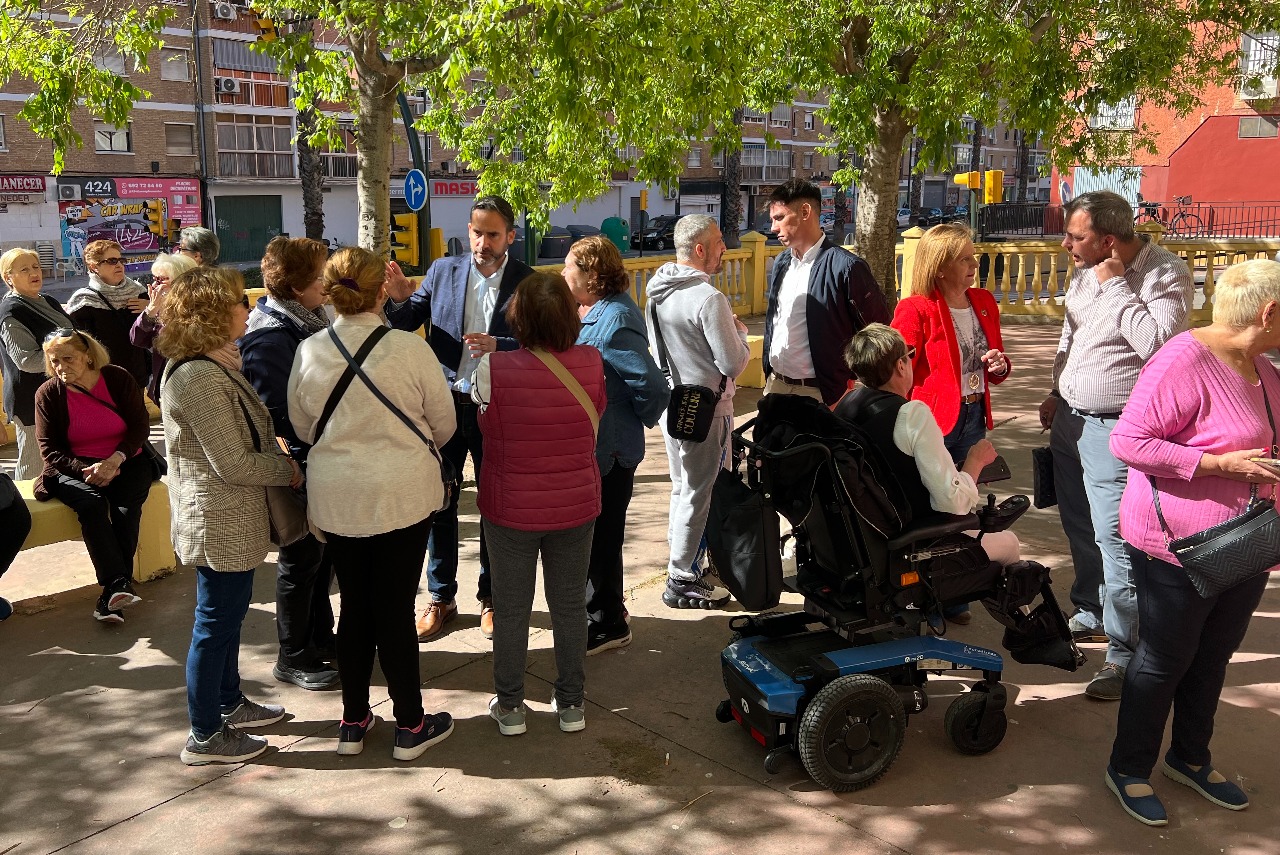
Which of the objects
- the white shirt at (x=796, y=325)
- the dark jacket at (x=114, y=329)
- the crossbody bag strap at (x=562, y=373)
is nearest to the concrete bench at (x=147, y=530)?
the dark jacket at (x=114, y=329)

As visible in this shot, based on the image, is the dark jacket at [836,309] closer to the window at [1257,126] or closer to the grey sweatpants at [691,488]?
the grey sweatpants at [691,488]

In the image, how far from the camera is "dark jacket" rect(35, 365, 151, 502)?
201 inches

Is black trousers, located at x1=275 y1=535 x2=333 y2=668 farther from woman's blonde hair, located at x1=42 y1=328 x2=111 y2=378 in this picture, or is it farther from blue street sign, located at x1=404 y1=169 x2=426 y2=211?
blue street sign, located at x1=404 y1=169 x2=426 y2=211

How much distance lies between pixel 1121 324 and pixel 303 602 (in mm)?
3433

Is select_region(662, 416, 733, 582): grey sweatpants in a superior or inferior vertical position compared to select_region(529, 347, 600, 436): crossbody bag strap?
inferior

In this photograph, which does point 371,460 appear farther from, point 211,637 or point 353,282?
point 211,637

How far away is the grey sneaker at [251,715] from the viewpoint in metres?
4.14

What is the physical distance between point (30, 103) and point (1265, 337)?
29.5 ft

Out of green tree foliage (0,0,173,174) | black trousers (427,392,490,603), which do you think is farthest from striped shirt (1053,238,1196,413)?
green tree foliage (0,0,173,174)

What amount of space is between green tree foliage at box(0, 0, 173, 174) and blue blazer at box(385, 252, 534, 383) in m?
5.26

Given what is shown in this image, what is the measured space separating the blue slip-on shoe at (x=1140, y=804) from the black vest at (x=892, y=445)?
40.9 inches

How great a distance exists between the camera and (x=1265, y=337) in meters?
3.24

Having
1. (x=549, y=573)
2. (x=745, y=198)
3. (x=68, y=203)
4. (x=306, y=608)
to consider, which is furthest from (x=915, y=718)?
(x=745, y=198)

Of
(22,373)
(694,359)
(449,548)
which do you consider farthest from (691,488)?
(22,373)
